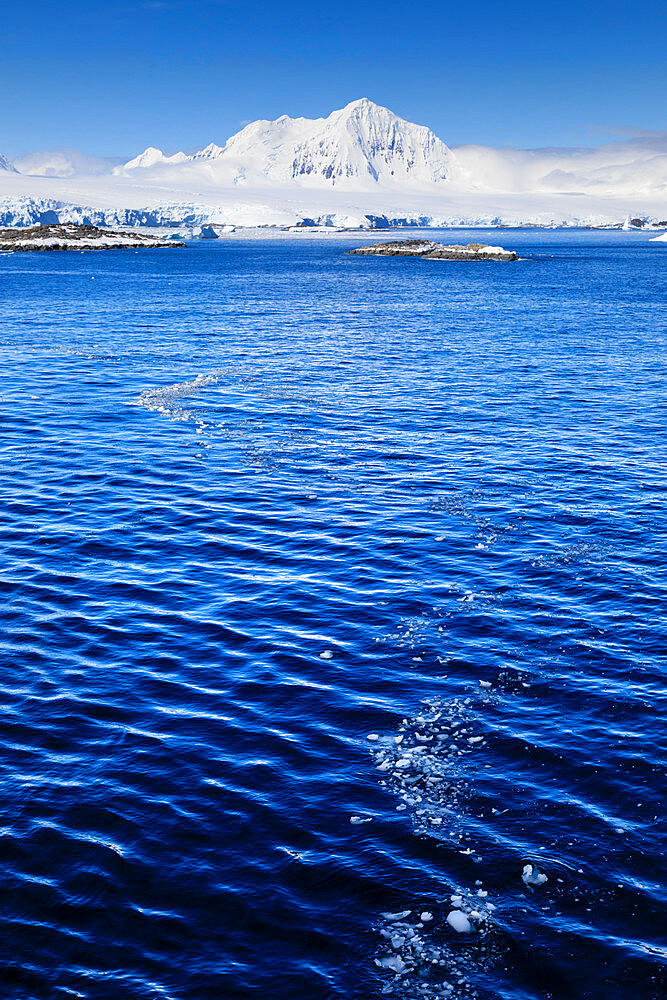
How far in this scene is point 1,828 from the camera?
14.4m

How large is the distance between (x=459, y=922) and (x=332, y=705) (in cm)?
644

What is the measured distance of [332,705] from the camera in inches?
720

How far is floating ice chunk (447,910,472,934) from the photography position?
40.1ft

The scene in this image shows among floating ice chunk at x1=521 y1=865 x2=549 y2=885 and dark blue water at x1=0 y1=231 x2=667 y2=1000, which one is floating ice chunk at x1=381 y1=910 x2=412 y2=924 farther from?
floating ice chunk at x1=521 y1=865 x2=549 y2=885

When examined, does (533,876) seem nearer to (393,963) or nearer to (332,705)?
(393,963)

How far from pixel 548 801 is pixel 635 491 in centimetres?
1992

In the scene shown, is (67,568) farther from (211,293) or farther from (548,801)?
(211,293)

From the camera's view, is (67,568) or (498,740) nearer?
(498,740)

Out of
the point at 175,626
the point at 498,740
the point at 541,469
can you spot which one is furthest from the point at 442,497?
the point at 498,740

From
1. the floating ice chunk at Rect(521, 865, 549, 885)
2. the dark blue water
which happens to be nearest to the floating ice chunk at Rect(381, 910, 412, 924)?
the dark blue water

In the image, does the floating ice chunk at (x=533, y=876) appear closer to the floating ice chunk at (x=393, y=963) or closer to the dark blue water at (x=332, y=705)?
the dark blue water at (x=332, y=705)

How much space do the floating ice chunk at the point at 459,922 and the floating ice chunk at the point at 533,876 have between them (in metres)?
1.31

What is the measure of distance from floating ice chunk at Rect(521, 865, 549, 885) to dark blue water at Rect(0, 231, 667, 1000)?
0.15 ft

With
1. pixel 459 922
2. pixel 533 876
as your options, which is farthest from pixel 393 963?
pixel 533 876
